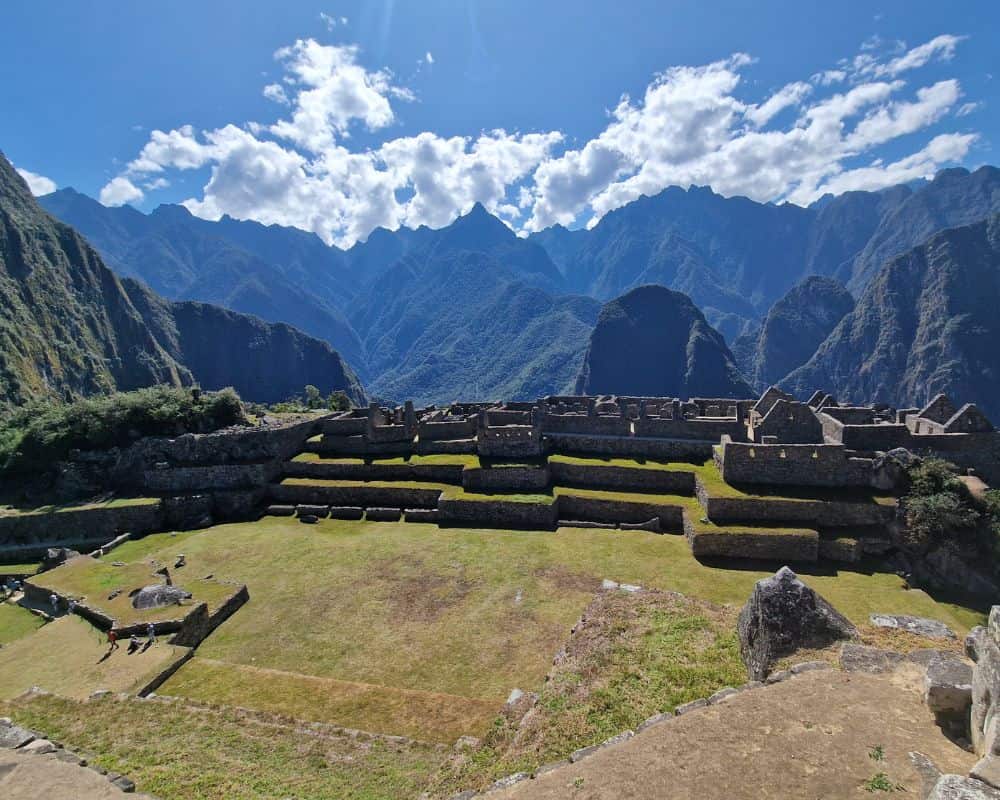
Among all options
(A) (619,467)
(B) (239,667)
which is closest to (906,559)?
(A) (619,467)

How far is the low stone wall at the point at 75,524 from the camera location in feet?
85.9

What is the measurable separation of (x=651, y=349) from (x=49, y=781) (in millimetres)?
162927

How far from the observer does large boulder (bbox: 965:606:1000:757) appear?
5.48 metres

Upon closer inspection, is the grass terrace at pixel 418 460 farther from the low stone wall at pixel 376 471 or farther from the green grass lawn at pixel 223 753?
the green grass lawn at pixel 223 753

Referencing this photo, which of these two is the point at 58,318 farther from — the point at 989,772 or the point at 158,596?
the point at 989,772

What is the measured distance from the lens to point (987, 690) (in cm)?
579

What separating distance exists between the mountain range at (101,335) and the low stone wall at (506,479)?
7695cm

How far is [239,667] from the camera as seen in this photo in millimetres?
14359

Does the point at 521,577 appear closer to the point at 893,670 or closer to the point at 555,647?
the point at 555,647

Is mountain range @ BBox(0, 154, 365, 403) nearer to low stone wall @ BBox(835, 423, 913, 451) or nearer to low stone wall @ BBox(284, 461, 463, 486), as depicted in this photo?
low stone wall @ BBox(284, 461, 463, 486)

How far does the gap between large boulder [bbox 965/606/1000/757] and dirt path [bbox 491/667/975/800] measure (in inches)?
15.1

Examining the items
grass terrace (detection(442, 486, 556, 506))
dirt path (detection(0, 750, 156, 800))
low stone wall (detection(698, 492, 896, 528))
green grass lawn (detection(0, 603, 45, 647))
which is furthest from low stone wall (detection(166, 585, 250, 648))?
low stone wall (detection(698, 492, 896, 528))

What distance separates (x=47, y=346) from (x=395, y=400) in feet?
301

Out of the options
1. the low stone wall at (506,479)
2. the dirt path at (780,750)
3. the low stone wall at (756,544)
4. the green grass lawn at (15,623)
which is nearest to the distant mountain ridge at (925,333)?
the low stone wall at (756,544)
